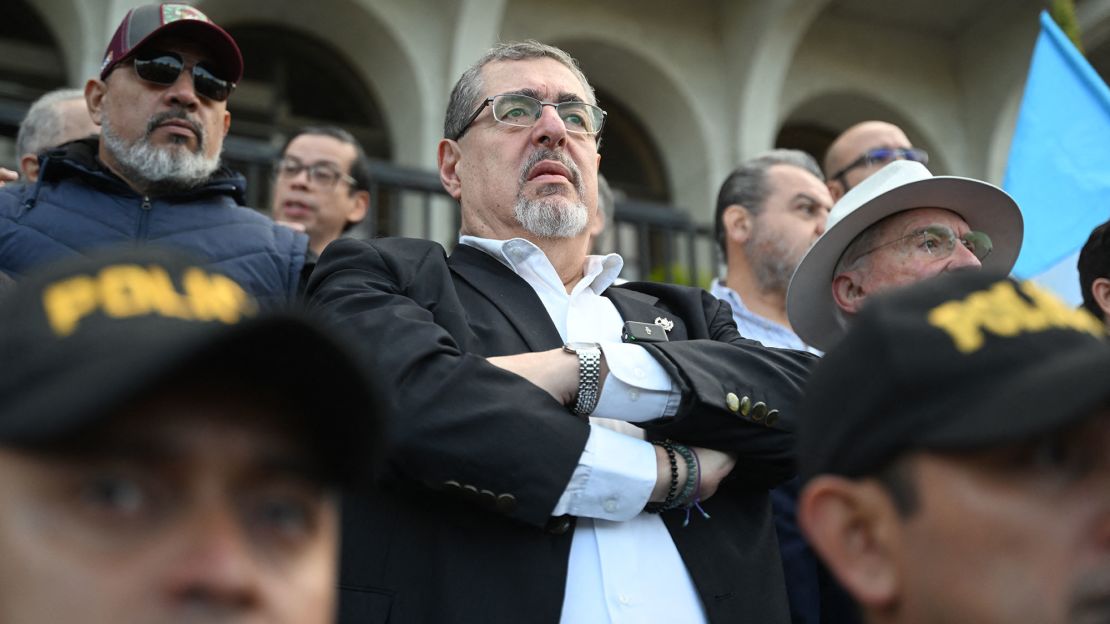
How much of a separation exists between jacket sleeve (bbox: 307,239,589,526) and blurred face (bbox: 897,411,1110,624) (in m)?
0.95

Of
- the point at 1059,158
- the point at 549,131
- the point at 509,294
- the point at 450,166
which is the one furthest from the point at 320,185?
the point at 1059,158

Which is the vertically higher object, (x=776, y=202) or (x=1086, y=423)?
(x=776, y=202)

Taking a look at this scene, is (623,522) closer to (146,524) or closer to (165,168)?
(146,524)

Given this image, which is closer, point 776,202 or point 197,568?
point 197,568

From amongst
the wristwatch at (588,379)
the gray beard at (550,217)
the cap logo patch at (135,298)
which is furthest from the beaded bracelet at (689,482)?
the cap logo patch at (135,298)

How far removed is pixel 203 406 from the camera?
1112 mm

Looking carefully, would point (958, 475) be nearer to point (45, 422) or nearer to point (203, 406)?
point (203, 406)

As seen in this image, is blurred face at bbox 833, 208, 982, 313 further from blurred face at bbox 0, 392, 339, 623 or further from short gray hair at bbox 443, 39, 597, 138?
blurred face at bbox 0, 392, 339, 623

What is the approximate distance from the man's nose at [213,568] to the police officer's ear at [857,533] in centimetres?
69

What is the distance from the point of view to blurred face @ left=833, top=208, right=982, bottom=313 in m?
3.04

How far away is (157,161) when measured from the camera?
3299 millimetres

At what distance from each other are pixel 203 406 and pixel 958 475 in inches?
32.9

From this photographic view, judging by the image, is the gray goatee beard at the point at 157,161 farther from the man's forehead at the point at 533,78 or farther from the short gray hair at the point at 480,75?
the man's forehead at the point at 533,78

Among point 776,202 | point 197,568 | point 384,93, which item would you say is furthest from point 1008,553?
point 384,93
